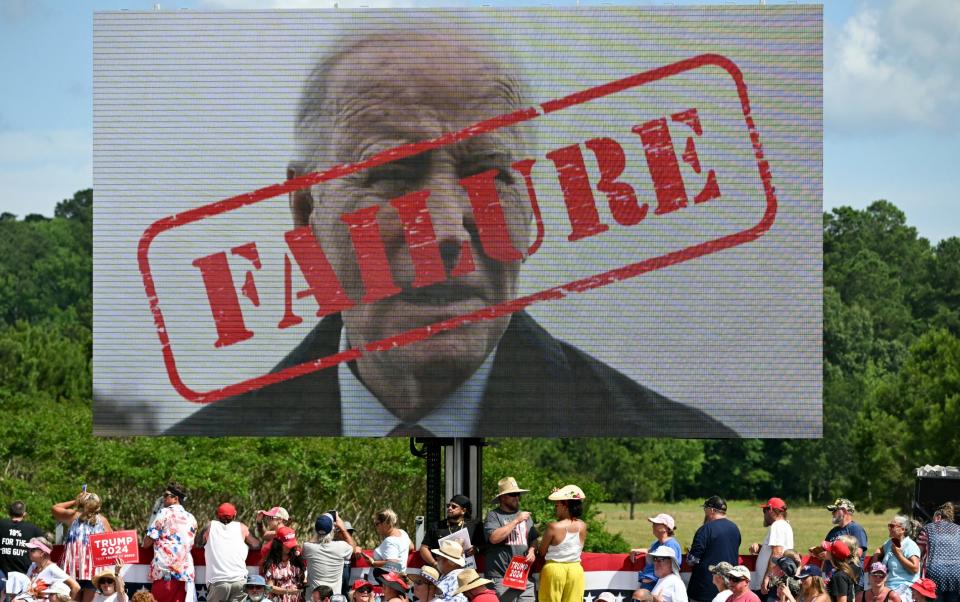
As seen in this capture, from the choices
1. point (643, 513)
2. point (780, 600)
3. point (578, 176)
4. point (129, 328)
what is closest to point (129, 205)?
point (129, 328)

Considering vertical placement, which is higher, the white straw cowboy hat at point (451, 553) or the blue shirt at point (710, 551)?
the white straw cowboy hat at point (451, 553)

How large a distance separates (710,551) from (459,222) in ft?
15.3

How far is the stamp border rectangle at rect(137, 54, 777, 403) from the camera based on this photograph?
14852mm

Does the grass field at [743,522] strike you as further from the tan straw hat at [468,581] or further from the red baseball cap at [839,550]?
the tan straw hat at [468,581]

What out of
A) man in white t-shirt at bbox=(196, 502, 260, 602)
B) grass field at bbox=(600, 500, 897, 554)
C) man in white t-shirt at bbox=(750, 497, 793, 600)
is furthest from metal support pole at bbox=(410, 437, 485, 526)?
grass field at bbox=(600, 500, 897, 554)

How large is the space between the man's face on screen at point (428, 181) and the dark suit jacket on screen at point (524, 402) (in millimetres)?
285

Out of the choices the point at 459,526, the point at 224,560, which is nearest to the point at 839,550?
the point at 459,526

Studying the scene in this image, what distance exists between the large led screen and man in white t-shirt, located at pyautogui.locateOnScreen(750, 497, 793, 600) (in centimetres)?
300

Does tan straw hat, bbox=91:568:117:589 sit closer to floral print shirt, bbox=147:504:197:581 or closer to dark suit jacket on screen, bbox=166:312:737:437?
floral print shirt, bbox=147:504:197:581

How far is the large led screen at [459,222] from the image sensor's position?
14.8 meters

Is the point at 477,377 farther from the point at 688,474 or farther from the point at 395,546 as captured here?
the point at 688,474

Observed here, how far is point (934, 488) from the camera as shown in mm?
15531

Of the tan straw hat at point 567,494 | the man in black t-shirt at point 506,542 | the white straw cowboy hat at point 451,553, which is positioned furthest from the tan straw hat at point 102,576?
the tan straw hat at point 567,494

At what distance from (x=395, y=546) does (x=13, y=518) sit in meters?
3.02
